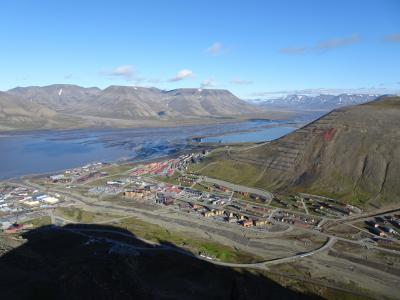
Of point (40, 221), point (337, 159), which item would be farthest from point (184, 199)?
point (337, 159)

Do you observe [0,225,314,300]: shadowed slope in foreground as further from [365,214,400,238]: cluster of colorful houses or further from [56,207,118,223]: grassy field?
[365,214,400,238]: cluster of colorful houses

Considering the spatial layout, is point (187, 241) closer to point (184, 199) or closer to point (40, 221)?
point (184, 199)

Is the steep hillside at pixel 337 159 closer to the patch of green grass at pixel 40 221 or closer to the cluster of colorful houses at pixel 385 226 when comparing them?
the cluster of colorful houses at pixel 385 226

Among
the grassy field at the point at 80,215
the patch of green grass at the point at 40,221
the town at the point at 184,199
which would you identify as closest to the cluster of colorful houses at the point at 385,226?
the town at the point at 184,199

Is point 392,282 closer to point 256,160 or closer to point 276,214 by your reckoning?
point 276,214

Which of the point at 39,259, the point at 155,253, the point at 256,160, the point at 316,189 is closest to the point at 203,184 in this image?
the point at 256,160

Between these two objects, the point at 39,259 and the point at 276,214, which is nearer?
the point at 39,259
